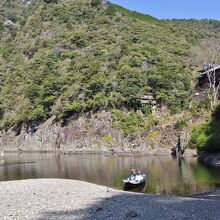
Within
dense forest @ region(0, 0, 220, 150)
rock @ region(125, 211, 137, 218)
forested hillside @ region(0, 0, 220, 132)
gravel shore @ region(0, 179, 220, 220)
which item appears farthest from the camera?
forested hillside @ region(0, 0, 220, 132)

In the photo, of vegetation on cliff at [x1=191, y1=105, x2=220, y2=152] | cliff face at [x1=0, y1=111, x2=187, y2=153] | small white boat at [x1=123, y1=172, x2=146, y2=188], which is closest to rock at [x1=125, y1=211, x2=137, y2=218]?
small white boat at [x1=123, y1=172, x2=146, y2=188]

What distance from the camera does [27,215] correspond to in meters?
28.1

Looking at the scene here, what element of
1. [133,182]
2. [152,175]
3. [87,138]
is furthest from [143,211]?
[87,138]

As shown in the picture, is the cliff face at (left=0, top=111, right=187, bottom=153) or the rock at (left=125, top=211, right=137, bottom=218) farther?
the cliff face at (left=0, top=111, right=187, bottom=153)

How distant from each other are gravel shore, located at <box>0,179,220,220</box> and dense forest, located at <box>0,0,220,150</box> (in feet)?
244

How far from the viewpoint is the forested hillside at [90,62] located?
127m

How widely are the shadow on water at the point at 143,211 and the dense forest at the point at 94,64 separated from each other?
7819 centimetres

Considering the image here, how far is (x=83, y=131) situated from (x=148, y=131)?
822 inches

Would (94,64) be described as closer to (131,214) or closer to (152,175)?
(152,175)

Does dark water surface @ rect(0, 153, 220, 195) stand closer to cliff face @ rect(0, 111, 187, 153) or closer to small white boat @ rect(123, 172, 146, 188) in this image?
small white boat @ rect(123, 172, 146, 188)

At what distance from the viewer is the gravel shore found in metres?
26.9

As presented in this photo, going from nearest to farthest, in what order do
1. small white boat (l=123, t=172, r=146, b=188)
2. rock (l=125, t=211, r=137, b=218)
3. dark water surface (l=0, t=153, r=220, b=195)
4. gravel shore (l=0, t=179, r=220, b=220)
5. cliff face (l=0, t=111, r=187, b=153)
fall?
rock (l=125, t=211, r=137, b=218) → gravel shore (l=0, t=179, r=220, b=220) → dark water surface (l=0, t=153, r=220, b=195) → small white boat (l=123, t=172, r=146, b=188) → cliff face (l=0, t=111, r=187, b=153)

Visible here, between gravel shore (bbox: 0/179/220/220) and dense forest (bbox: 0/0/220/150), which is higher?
dense forest (bbox: 0/0/220/150)

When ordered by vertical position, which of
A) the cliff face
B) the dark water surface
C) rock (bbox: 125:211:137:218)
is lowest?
the dark water surface
